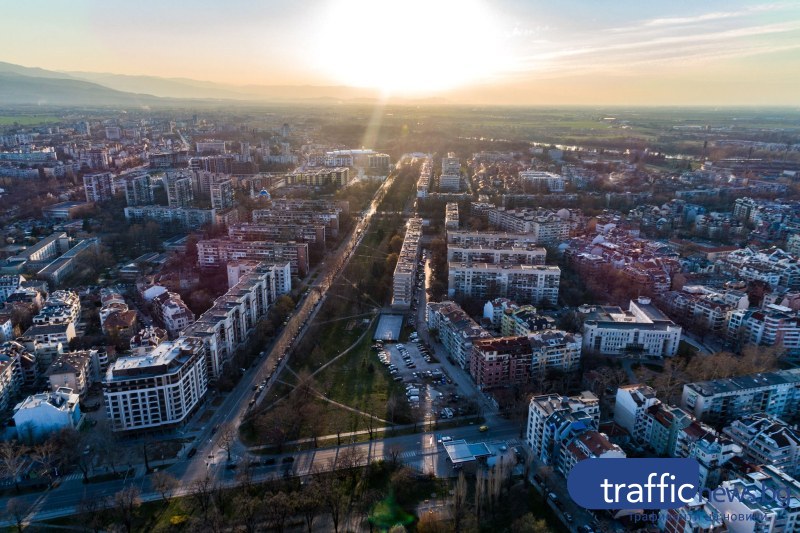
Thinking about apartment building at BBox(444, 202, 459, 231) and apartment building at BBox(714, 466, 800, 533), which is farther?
apartment building at BBox(444, 202, 459, 231)

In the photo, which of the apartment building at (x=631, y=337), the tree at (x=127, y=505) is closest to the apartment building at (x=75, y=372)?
the tree at (x=127, y=505)

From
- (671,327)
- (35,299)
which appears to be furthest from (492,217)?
(35,299)

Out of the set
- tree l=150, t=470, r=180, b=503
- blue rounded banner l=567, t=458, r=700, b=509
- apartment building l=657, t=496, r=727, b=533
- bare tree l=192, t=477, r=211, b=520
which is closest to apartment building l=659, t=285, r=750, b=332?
blue rounded banner l=567, t=458, r=700, b=509

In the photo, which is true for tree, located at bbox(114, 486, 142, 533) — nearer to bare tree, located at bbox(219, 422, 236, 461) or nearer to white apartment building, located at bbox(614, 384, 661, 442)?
bare tree, located at bbox(219, 422, 236, 461)

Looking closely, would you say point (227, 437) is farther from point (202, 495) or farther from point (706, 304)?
point (706, 304)

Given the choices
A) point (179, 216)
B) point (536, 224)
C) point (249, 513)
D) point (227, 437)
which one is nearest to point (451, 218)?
point (536, 224)

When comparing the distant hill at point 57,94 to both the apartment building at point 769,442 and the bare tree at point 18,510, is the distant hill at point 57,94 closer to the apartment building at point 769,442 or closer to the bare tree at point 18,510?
the bare tree at point 18,510
